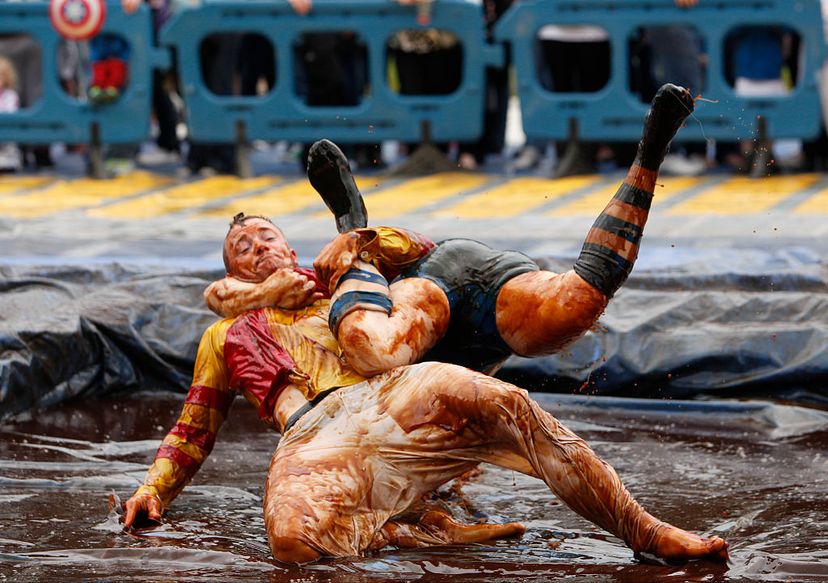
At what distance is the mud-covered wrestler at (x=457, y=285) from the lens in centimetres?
346

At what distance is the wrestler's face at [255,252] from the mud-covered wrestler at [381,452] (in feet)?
0.45

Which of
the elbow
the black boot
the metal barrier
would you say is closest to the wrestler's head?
the elbow

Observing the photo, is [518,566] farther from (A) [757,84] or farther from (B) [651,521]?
(A) [757,84]

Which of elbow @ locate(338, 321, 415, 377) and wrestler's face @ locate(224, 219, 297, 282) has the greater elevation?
wrestler's face @ locate(224, 219, 297, 282)

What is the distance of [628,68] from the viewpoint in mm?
9336

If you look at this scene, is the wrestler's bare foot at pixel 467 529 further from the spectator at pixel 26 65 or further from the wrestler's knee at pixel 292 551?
the spectator at pixel 26 65

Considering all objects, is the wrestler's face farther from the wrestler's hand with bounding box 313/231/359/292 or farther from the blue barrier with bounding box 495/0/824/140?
the blue barrier with bounding box 495/0/824/140

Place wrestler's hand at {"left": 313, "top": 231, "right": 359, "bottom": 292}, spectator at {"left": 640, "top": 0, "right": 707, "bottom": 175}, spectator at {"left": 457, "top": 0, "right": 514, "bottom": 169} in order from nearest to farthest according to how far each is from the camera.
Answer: wrestler's hand at {"left": 313, "top": 231, "right": 359, "bottom": 292}
spectator at {"left": 640, "top": 0, "right": 707, "bottom": 175}
spectator at {"left": 457, "top": 0, "right": 514, "bottom": 169}

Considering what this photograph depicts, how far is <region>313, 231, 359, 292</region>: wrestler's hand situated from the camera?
357 cm

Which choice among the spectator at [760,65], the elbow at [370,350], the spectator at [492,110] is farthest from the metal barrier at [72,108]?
the elbow at [370,350]

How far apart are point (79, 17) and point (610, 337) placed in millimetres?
5369

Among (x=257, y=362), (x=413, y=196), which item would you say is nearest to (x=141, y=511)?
(x=257, y=362)

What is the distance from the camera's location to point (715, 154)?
9.73 meters

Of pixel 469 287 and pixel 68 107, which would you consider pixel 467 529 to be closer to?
pixel 469 287
